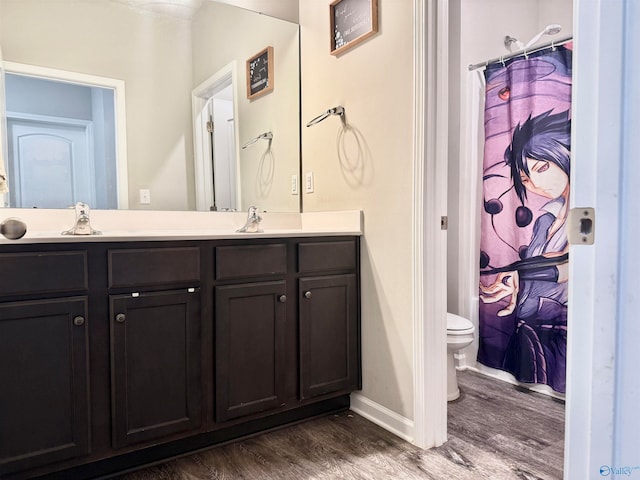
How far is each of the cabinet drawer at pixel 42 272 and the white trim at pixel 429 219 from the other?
1.23m

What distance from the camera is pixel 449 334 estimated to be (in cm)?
222

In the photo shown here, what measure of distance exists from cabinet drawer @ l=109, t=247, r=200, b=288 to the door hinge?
4.34ft

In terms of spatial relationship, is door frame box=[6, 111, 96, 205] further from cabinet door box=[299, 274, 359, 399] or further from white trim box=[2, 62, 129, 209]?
cabinet door box=[299, 274, 359, 399]

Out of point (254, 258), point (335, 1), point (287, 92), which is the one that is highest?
point (335, 1)

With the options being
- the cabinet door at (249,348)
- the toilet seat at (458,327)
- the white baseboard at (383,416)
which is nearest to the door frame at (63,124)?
the cabinet door at (249,348)

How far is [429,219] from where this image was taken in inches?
69.1

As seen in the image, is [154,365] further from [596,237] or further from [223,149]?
[596,237]

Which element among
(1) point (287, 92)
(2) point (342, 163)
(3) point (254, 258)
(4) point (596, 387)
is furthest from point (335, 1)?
(4) point (596, 387)

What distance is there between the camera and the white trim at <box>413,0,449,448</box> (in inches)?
68.2

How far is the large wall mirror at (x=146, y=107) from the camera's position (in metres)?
1.81

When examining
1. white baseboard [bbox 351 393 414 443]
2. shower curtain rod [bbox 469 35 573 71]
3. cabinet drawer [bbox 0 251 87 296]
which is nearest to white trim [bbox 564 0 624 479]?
white baseboard [bbox 351 393 414 443]

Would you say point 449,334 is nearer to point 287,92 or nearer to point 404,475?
point 404,475

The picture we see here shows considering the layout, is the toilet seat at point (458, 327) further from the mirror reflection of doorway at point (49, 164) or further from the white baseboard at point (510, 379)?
the mirror reflection of doorway at point (49, 164)

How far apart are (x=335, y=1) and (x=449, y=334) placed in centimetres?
174
